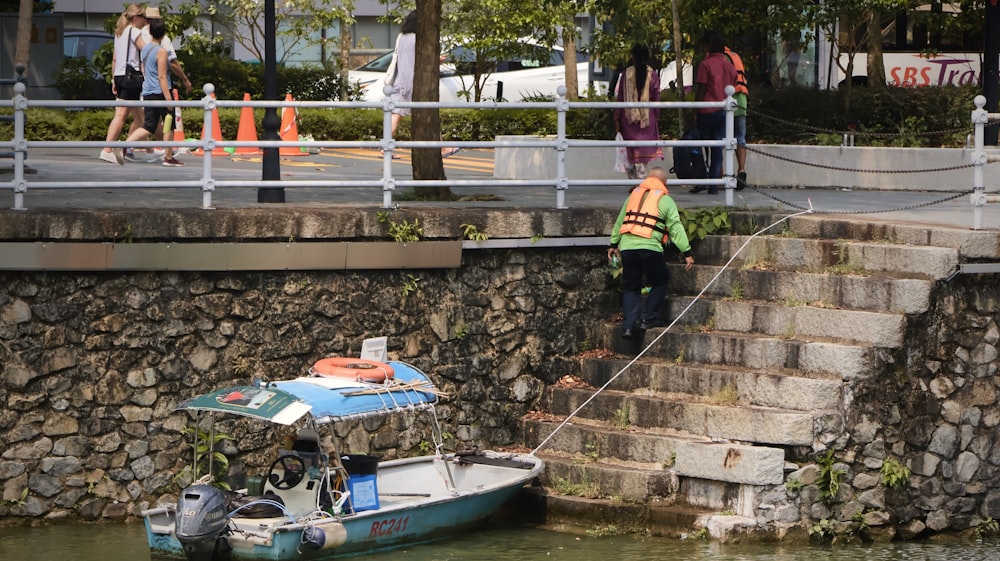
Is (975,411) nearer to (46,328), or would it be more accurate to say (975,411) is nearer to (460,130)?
(46,328)

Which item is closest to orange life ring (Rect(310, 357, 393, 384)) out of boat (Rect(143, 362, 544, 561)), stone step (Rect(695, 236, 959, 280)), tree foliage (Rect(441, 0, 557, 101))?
boat (Rect(143, 362, 544, 561))

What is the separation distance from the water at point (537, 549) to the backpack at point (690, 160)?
518 cm

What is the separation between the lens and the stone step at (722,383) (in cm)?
1157

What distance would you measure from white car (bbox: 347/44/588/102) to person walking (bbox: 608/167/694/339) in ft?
45.5

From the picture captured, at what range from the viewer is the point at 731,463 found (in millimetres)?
11477

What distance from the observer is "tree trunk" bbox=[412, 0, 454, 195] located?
14211mm

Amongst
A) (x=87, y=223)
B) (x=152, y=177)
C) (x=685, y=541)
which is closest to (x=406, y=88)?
(x=152, y=177)

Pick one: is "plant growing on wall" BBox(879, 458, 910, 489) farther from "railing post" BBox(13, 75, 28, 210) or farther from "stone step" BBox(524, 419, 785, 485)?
"railing post" BBox(13, 75, 28, 210)

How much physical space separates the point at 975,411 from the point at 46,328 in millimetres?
7095

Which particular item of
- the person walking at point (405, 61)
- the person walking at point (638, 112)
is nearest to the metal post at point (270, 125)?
the person walking at point (405, 61)

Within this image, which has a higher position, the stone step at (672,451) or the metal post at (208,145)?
the metal post at (208,145)

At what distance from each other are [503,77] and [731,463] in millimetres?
17817

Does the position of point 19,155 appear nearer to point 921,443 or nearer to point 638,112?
point 638,112

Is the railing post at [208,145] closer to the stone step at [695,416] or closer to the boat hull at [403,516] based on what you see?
the boat hull at [403,516]
